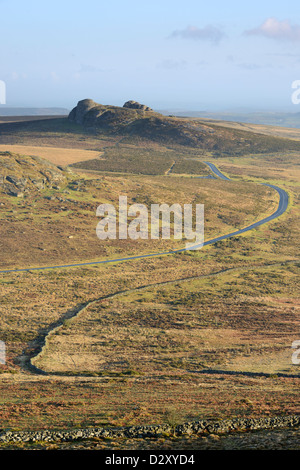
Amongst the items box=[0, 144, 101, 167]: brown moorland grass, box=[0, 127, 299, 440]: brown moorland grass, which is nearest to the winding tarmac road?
box=[0, 127, 299, 440]: brown moorland grass

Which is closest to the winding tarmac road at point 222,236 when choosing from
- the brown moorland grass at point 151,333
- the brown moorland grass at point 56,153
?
the brown moorland grass at point 151,333

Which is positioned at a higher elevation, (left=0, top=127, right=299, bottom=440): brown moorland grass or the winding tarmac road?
Answer: the winding tarmac road

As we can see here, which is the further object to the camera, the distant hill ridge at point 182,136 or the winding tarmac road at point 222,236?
the distant hill ridge at point 182,136

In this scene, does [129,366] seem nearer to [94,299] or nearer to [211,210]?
[94,299]

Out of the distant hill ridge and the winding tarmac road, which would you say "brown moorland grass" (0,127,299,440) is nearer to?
the winding tarmac road

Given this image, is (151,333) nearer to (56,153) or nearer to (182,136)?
(56,153)

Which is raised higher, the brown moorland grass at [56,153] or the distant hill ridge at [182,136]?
the distant hill ridge at [182,136]

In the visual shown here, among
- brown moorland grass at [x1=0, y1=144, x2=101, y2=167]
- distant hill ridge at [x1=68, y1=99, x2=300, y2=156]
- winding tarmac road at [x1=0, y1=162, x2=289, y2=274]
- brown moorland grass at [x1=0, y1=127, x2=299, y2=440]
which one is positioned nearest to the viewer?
brown moorland grass at [x1=0, y1=127, x2=299, y2=440]

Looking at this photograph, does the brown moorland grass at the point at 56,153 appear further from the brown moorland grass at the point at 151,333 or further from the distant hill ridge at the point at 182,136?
the brown moorland grass at the point at 151,333

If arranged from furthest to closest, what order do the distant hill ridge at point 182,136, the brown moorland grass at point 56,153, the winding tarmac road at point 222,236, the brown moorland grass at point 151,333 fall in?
the distant hill ridge at point 182,136, the brown moorland grass at point 56,153, the winding tarmac road at point 222,236, the brown moorland grass at point 151,333

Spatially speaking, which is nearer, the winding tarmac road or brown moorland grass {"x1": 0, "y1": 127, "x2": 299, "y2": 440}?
brown moorland grass {"x1": 0, "y1": 127, "x2": 299, "y2": 440}
